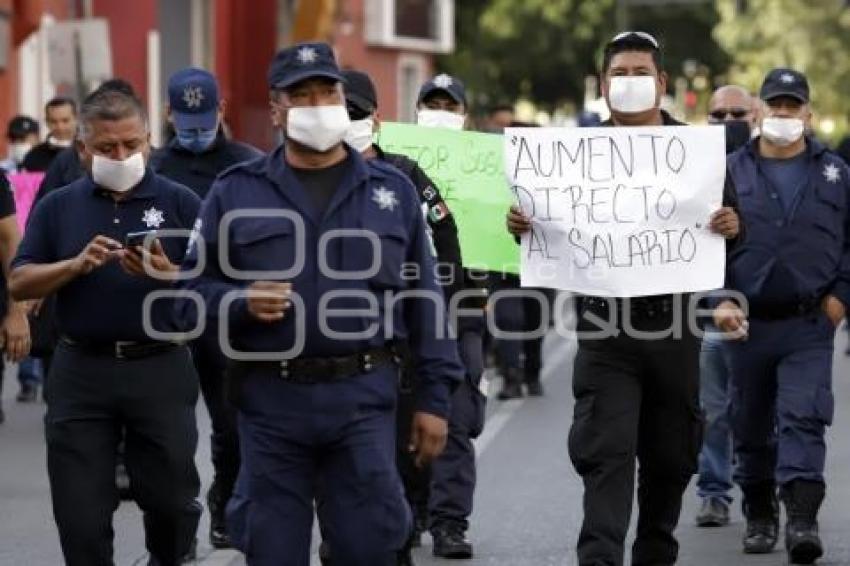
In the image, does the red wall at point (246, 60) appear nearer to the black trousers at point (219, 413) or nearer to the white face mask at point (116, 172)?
the black trousers at point (219, 413)

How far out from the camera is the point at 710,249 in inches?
357

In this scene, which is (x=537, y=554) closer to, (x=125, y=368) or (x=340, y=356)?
(x=125, y=368)

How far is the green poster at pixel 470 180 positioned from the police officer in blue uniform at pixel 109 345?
8.69ft

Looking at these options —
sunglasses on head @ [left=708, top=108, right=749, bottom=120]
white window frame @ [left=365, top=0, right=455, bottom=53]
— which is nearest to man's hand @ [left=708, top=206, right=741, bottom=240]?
sunglasses on head @ [left=708, top=108, right=749, bottom=120]

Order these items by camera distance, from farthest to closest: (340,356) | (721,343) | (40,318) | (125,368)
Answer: (40,318) → (721,343) → (125,368) → (340,356)

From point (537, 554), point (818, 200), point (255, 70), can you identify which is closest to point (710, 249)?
point (818, 200)

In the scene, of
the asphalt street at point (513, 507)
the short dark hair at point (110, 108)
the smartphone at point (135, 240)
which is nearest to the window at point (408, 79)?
the asphalt street at point (513, 507)

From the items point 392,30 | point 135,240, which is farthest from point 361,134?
point 392,30

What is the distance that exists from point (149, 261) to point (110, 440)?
2.29 feet

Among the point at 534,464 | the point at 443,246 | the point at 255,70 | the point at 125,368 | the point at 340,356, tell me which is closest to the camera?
the point at 340,356

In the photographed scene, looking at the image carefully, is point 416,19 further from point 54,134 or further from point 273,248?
point 273,248

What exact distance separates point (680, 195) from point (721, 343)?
2.07 m

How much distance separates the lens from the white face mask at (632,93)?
29.2ft

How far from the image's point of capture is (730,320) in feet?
31.6
